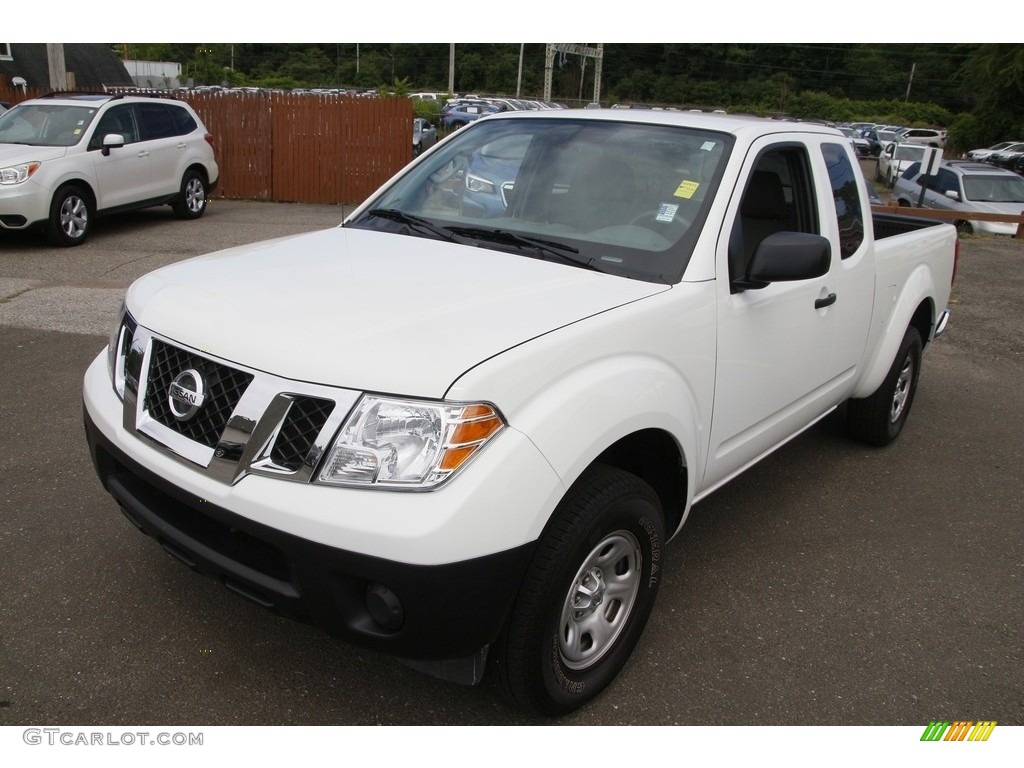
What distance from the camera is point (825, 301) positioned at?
3631 mm

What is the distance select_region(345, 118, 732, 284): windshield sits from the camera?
3037 mm

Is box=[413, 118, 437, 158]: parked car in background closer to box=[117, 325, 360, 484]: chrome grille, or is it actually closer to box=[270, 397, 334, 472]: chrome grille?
box=[117, 325, 360, 484]: chrome grille

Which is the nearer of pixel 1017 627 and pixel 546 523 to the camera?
pixel 546 523

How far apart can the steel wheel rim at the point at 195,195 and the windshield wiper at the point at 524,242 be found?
34.3 ft

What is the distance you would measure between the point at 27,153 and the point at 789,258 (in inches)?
385

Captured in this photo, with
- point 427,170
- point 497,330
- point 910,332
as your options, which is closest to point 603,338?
point 497,330

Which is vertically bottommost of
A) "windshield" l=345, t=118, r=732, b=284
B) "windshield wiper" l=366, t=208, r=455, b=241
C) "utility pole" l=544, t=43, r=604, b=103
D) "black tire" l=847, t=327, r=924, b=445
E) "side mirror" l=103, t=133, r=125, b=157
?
"black tire" l=847, t=327, r=924, b=445

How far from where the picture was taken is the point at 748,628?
3174 millimetres

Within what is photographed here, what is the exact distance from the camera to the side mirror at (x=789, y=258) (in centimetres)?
293

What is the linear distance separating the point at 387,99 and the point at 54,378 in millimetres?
10755

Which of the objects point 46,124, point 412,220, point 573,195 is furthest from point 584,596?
point 46,124

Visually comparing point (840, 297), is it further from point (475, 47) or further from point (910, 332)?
point (475, 47)

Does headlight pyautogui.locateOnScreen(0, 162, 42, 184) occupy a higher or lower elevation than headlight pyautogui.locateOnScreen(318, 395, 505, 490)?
lower

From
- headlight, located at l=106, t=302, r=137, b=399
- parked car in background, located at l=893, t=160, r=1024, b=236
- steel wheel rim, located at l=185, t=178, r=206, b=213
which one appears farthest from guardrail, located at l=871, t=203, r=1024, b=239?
headlight, located at l=106, t=302, r=137, b=399
